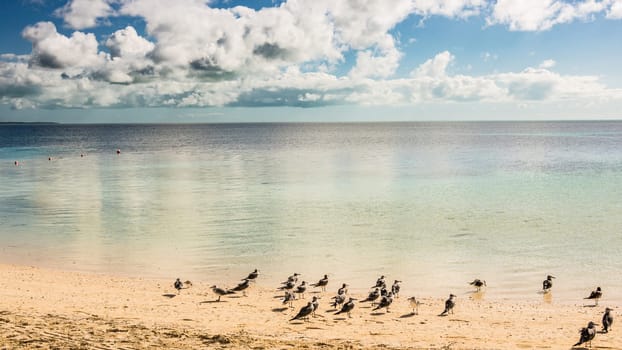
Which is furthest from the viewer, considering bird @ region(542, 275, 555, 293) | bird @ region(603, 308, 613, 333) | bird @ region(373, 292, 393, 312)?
bird @ region(542, 275, 555, 293)

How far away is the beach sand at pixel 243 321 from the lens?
14266 mm

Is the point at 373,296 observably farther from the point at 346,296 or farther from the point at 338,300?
the point at 338,300

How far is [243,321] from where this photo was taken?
17.1 metres

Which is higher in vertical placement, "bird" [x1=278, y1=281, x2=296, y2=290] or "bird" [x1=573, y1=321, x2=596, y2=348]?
"bird" [x1=573, y1=321, x2=596, y2=348]

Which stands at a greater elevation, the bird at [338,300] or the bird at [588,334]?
the bird at [588,334]

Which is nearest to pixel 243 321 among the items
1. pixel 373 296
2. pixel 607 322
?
pixel 373 296

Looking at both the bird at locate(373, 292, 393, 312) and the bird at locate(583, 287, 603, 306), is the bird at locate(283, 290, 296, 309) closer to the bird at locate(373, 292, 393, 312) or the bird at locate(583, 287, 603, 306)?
the bird at locate(373, 292, 393, 312)

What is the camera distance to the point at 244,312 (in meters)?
18.3

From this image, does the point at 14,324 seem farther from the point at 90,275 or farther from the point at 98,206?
the point at 98,206

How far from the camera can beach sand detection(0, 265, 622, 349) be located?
46.8 feet

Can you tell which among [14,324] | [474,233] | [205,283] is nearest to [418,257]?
[474,233]

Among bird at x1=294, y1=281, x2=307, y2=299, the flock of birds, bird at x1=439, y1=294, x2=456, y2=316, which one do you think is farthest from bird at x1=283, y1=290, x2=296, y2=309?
bird at x1=439, y1=294, x2=456, y2=316

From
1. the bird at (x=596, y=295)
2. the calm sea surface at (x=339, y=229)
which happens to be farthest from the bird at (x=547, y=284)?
the bird at (x=596, y=295)

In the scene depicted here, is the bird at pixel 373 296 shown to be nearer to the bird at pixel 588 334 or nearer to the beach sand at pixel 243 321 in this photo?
the beach sand at pixel 243 321
